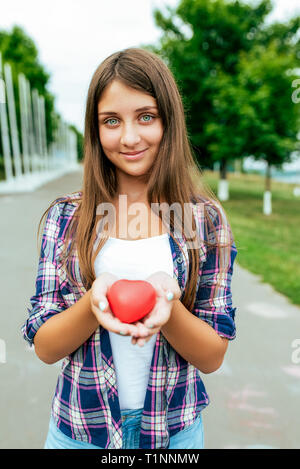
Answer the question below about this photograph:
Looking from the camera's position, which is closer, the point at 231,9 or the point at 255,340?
the point at 255,340

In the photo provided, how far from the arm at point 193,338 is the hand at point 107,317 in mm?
214

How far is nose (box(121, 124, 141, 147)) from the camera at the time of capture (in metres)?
1.24

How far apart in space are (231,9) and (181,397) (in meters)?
18.6

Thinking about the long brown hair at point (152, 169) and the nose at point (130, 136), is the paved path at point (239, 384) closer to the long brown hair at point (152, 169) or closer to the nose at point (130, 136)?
the long brown hair at point (152, 169)

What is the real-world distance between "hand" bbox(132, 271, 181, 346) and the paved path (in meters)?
1.90

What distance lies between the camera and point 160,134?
51.8 inches

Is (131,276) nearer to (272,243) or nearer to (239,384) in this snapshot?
(239,384)

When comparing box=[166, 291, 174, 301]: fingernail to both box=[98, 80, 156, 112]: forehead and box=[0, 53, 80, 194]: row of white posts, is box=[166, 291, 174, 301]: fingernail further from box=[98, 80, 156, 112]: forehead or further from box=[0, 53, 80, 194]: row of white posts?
box=[0, 53, 80, 194]: row of white posts

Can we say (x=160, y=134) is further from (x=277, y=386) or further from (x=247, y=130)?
(x=247, y=130)

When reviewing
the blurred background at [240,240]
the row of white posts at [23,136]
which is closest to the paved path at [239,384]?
the blurred background at [240,240]

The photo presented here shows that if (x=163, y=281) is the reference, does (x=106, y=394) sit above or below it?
below

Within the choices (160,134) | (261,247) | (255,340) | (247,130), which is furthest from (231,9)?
(160,134)

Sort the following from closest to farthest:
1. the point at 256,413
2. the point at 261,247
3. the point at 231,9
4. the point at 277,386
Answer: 1. the point at 256,413
2. the point at 277,386
3. the point at 261,247
4. the point at 231,9

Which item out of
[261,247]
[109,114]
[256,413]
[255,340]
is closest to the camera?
[109,114]
